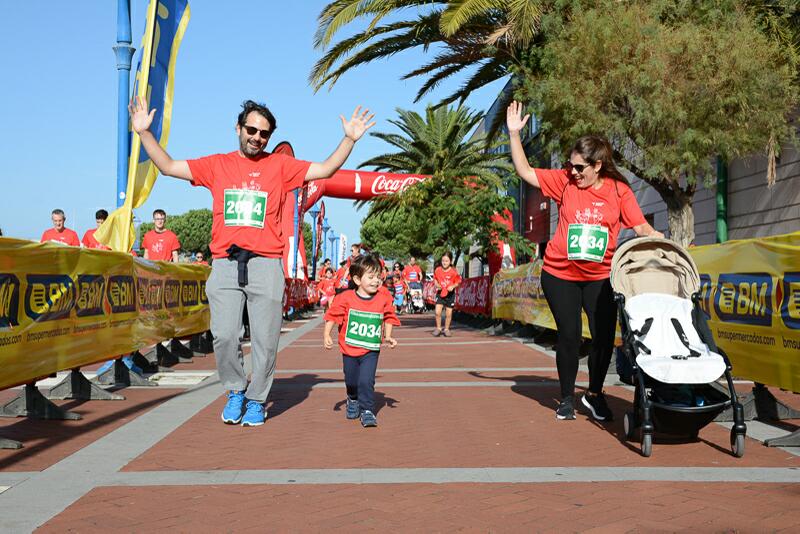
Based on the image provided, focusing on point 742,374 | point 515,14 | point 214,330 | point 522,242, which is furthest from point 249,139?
point 522,242

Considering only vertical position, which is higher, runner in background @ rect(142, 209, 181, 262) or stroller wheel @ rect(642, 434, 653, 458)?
runner in background @ rect(142, 209, 181, 262)

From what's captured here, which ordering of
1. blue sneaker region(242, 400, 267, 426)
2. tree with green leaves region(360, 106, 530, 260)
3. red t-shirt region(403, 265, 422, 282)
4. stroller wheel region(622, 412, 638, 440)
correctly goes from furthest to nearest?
red t-shirt region(403, 265, 422, 282) → tree with green leaves region(360, 106, 530, 260) → blue sneaker region(242, 400, 267, 426) → stroller wheel region(622, 412, 638, 440)

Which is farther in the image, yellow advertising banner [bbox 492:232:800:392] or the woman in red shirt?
the woman in red shirt

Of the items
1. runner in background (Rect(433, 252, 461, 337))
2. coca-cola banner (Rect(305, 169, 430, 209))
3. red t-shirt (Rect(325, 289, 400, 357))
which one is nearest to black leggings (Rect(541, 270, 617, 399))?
red t-shirt (Rect(325, 289, 400, 357))

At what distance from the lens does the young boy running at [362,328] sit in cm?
686

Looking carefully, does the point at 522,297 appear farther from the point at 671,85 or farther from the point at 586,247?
the point at 586,247

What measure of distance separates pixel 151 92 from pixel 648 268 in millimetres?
6628

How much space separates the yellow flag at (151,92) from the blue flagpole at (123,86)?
1.73 ft

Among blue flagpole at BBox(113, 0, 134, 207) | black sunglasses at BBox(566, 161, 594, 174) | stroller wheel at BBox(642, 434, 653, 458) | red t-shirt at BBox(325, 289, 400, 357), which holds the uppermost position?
blue flagpole at BBox(113, 0, 134, 207)

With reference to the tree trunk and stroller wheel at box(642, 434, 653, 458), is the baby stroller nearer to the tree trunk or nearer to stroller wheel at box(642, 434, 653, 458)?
stroller wheel at box(642, 434, 653, 458)

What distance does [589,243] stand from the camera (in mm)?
6570

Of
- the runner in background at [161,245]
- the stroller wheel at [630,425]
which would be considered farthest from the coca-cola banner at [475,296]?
the stroller wheel at [630,425]

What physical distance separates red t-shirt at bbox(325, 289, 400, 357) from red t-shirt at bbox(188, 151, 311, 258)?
2.27 feet

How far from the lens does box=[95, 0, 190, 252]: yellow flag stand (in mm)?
9828
